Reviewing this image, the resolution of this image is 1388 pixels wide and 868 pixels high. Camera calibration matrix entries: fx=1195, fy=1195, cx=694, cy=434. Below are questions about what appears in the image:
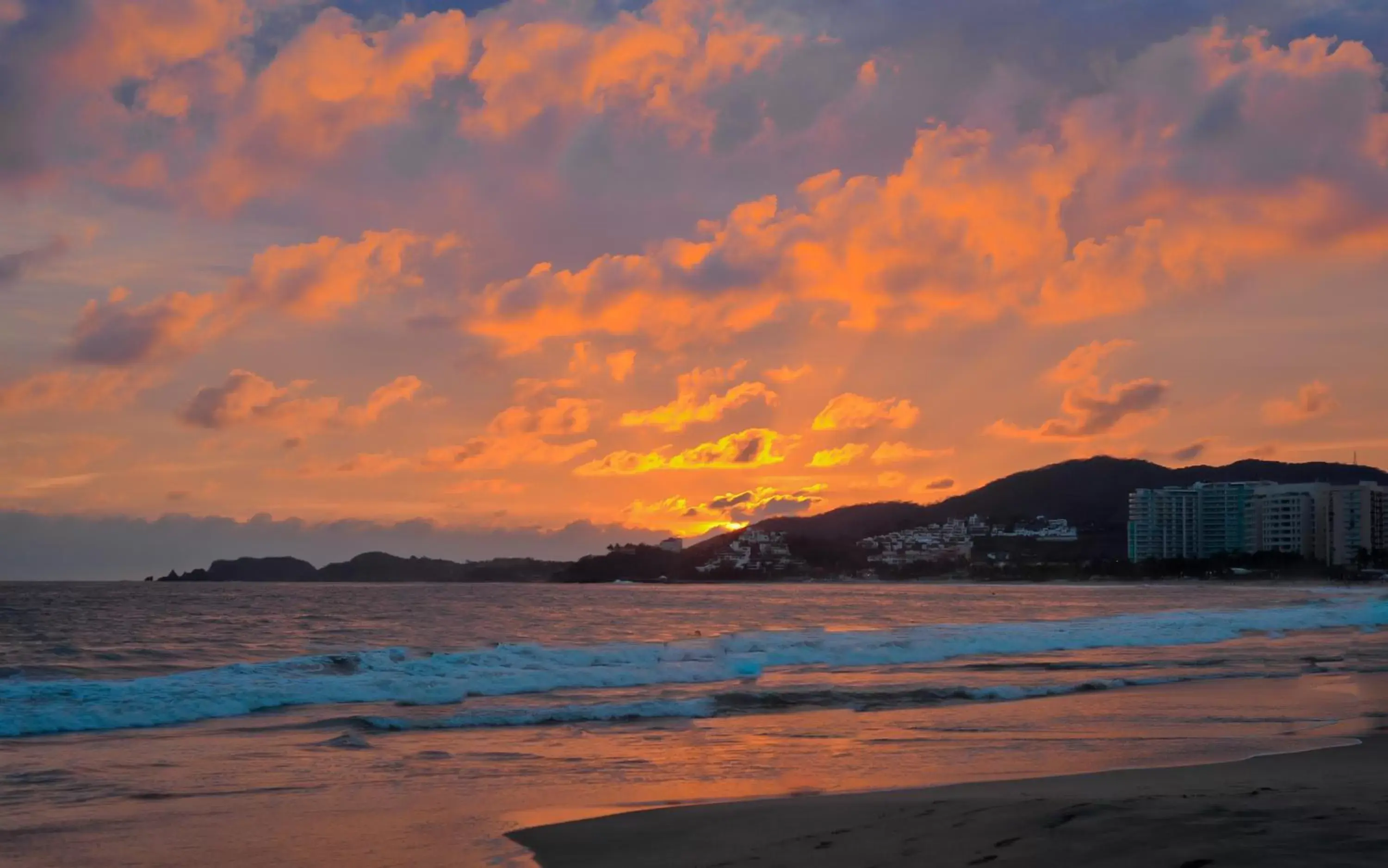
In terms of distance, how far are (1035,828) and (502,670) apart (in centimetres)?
1845

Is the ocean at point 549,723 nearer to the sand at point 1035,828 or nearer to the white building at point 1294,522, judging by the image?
the sand at point 1035,828

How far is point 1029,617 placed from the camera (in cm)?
6038

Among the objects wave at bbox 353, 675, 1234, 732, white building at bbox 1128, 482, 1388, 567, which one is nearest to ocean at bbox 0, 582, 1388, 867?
wave at bbox 353, 675, 1234, 732

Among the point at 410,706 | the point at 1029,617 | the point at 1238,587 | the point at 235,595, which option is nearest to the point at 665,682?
the point at 410,706

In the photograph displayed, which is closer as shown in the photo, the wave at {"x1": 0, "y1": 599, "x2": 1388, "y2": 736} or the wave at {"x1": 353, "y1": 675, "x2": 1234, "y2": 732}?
the wave at {"x1": 353, "y1": 675, "x2": 1234, "y2": 732}

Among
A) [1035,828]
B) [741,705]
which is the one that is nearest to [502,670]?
[741,705]

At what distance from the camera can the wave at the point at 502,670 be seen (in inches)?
715

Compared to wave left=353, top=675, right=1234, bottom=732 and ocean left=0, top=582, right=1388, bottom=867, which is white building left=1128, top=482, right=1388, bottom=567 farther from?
wave left=353, top=675, right=1234, bottom=732

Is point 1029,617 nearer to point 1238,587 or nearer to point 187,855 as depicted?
point 187,855

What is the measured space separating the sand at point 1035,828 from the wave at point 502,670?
1089 cm

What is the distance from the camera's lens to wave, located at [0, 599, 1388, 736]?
1816 centimetres

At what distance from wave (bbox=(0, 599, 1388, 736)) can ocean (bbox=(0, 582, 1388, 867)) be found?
94mm

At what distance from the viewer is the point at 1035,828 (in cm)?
814

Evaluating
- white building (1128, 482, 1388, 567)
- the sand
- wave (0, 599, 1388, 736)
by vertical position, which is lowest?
wave (0, 599, 1388, 736)
